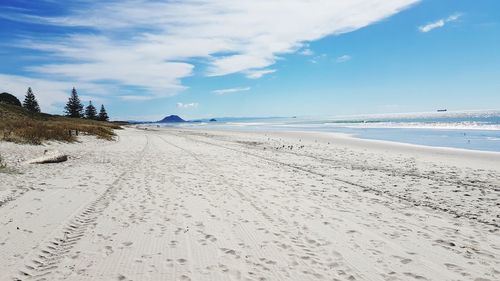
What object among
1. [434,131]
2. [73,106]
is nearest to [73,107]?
[73,106]

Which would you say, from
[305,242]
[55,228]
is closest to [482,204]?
[305,242]

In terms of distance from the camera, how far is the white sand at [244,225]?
18.9 feet

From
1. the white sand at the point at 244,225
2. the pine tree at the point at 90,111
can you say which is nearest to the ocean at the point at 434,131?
the white sand at the point at 244,225

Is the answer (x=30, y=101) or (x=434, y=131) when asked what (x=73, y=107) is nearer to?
(x=30, y=101)

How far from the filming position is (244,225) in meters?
8.10

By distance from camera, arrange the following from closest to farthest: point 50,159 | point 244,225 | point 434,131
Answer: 1. point 244,225
2. point 50,159
3. point 434,131

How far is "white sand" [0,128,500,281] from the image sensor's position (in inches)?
226

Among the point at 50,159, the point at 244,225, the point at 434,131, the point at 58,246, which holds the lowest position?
the point at 434,131

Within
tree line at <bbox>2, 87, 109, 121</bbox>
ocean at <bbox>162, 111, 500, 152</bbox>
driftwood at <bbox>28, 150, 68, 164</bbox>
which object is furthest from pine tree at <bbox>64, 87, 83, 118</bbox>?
driftwood at <bbox>28, 150, 68, 164</bbox>

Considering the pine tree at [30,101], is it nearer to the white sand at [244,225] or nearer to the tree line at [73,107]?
the tree line at [73,107]

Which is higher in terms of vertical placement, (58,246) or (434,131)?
(58,246)

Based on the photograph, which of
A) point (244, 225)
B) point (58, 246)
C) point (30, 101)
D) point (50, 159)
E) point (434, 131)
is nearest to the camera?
point (58, 246)

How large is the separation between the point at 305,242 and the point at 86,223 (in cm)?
484

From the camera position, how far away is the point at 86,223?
26.0 ft
